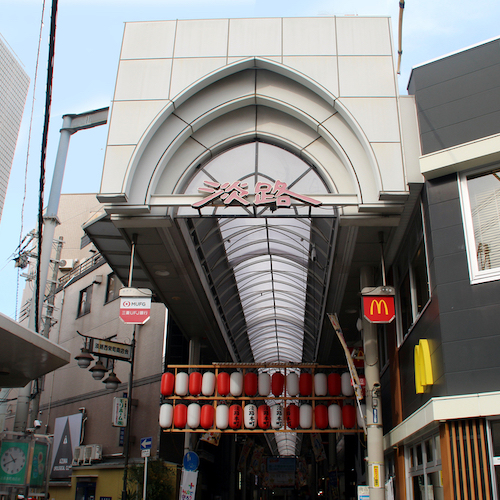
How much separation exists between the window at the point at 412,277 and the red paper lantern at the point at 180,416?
6.50m

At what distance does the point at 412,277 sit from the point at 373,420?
3.20 meters

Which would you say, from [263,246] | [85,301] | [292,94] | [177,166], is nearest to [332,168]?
[292,94]

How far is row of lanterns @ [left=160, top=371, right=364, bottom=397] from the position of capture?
13.8 meters

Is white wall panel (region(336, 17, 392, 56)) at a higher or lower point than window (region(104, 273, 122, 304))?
higher

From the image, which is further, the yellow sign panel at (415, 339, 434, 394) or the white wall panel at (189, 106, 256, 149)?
the white wall panel at (189, 106, 256, 149)

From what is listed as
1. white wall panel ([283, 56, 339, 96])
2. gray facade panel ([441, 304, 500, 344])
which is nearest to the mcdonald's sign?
gray facade panel ([441, 304, 500, 344])

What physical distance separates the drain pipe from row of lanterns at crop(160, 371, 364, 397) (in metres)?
2.22

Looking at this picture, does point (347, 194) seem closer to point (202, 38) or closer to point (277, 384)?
point (202, 38)

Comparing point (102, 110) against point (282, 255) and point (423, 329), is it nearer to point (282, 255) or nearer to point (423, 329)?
point (282, 255)

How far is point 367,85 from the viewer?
10742mm

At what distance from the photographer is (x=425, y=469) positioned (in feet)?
28.8

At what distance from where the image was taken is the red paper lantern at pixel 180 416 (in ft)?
46.6

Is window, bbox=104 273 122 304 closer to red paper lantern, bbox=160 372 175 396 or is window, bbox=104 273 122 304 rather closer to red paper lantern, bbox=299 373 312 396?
red paper lantern, bbox=160 372 175 396

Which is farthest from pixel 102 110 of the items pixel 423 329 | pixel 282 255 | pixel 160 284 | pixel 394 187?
pixel 423 329
